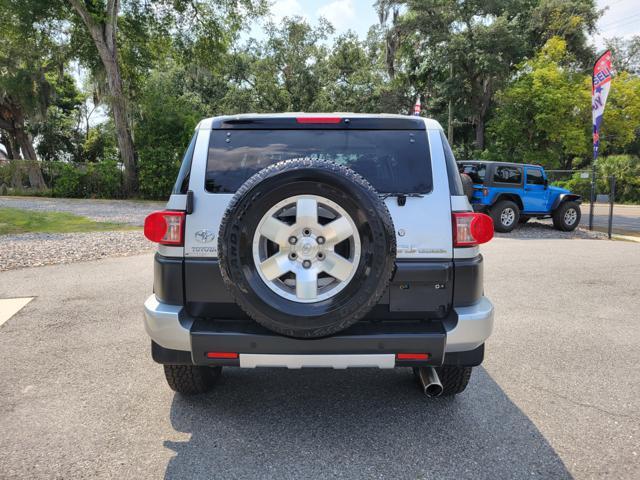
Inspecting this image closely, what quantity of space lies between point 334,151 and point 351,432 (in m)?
1.67

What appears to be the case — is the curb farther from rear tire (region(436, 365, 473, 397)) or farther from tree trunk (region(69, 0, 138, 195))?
tree trunk (region(69, 0, 138, 195))

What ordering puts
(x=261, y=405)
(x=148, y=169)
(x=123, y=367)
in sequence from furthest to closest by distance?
(x=148, y=169) → (x=123, y=367) → (x=261, y=405)

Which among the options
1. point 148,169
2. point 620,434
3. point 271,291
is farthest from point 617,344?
point 148,169

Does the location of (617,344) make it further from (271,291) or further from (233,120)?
(233,120)

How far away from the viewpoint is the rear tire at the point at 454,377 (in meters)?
3.08

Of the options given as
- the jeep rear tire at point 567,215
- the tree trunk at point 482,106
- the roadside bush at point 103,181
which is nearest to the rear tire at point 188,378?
the jeep rear tire at point 567,215

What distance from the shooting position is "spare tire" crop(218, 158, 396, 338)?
7.86ft

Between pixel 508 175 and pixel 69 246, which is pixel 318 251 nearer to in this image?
pixel 69 246

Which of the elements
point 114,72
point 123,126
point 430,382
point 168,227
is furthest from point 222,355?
point 114,72

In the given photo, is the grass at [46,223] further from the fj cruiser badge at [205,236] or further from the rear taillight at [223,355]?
the rear taillight at [223,355]

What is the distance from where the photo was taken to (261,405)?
3127 millimetres

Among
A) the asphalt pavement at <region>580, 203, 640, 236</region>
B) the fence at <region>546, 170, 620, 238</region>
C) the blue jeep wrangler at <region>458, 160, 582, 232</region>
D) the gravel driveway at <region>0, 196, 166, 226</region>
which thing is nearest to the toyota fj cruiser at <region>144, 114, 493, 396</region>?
the blue jeep wrangler at <region>458, 160, 582, 232</region>

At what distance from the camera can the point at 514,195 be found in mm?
13031

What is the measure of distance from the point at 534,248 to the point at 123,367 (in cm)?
929
